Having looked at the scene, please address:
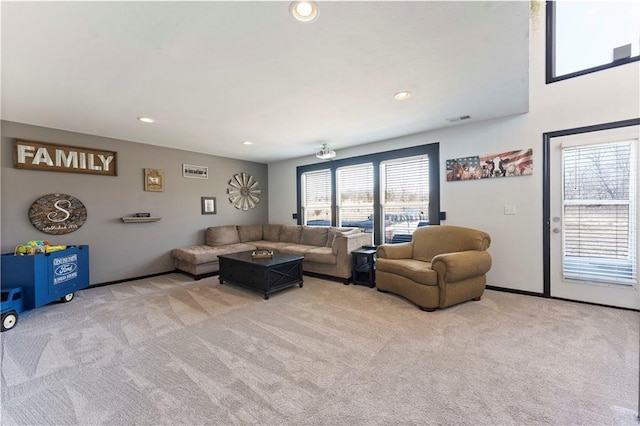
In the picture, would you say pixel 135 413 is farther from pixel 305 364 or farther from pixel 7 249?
pixel 7 249

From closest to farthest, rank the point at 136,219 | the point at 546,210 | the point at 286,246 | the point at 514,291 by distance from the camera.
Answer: the point at 546,210 < the point at 514,291 < the point at 136,219 < the point at 286,246

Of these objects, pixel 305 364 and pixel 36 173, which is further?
pixel 36 173

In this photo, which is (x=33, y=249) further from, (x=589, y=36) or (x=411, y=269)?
(x=589, y=36)

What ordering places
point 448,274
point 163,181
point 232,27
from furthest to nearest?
1. point 163,181
2. point 448,274
3. point 232,27

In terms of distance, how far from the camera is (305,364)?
1.95 metres

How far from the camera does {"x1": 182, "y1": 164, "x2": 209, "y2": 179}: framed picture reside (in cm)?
514

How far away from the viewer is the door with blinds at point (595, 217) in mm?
2811

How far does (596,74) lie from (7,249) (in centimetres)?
736

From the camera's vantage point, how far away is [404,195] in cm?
450

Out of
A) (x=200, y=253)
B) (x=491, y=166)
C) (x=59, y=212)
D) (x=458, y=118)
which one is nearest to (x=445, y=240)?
(x=491, y=166)

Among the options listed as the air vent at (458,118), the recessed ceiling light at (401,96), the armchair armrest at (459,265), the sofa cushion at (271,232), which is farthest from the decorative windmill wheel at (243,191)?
the armchair armrest at (459,265)

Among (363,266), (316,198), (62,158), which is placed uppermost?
(62,158)

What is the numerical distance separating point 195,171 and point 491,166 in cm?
516

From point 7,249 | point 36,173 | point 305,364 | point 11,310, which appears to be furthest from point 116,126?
point 305,364
